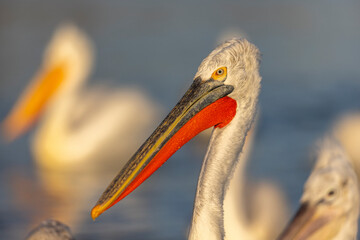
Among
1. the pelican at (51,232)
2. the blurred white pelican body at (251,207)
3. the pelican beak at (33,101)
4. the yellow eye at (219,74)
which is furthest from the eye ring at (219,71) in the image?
the pelican beak at (33,101)

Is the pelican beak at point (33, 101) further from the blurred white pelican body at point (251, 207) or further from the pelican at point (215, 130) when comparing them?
the pelican at point (215, 130)

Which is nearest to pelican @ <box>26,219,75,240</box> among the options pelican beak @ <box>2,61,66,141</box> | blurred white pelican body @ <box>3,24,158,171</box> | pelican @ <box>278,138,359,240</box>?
pelican @ <box>278,138,359,240</box>

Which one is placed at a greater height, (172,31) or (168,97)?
(172,31)

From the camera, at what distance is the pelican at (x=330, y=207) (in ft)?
15.4

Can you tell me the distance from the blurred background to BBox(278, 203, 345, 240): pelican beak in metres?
3.07

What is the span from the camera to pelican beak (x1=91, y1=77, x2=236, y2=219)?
398 centimetres

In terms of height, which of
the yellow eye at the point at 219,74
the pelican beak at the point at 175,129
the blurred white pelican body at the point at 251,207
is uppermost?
the blurred white pelican body at the point at 251,207

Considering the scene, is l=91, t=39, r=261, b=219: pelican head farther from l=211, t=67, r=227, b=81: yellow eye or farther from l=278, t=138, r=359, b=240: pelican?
l=278, t=138, r=359, b=240: pelican

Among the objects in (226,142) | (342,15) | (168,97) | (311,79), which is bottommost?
(226,142)

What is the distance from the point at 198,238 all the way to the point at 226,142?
49 centimetres

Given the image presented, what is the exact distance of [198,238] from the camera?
154 inches

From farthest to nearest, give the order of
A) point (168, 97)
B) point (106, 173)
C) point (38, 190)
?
point (168, 97) → point (106, 173) → point (38, 190)

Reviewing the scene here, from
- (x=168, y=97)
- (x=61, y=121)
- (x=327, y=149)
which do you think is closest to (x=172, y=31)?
(x=168, y=97)

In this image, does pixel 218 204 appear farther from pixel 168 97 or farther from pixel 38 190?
pixel 168 97
